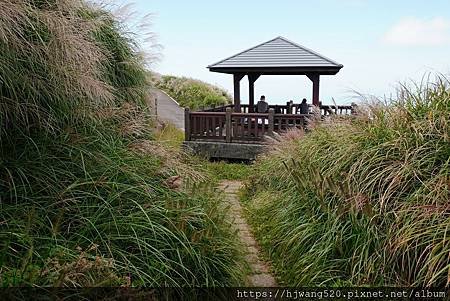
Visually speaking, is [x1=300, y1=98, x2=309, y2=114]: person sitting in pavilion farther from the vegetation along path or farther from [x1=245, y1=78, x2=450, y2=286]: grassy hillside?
[x1=245, y1=78, x2=450, y2=286]: grassy hillside

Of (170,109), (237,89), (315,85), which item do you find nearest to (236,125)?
(237,89)

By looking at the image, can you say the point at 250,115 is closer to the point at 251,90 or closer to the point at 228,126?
the point at 228,126

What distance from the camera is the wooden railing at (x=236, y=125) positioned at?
9.18m

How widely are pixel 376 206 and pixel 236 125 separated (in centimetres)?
649

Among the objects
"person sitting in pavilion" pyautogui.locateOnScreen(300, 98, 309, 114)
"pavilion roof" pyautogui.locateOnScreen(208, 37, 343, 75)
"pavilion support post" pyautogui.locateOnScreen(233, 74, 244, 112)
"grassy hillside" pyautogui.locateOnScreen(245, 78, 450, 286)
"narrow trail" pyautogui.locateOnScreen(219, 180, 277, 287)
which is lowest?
"narrow trail" pyautogui.locateOnScreen(219, 180, 277, 287)

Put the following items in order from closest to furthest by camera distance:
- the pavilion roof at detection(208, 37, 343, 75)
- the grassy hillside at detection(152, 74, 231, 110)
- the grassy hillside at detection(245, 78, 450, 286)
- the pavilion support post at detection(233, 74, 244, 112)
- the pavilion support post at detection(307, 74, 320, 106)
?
the grassy hillside at detection(245, 78, 450, 286) < the pavilion roof at detection(208, 37, 343, 75) < the pavilion support post at detection(307, 74, 320, 106) < the pavilion support post at detection(233, 74, 244, 112) < the grassy hillside at detection(152, 74, 231, 110)

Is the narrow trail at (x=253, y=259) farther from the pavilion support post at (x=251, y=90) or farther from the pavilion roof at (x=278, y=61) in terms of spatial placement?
the pavilion support post at (x=251, y=90)

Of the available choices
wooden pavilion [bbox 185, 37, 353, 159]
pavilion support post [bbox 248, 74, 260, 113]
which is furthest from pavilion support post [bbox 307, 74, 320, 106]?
pavilion support post [bbox 248, 74, 260, 113]

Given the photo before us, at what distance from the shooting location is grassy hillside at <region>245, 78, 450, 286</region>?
2611 mm

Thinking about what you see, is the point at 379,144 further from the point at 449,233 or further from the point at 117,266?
the point at 117,266

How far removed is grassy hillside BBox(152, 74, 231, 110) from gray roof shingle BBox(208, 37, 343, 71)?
889 centimetres

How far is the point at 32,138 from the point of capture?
3033 millimetres

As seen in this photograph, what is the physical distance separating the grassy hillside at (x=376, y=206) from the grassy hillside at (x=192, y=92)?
53.7 feet

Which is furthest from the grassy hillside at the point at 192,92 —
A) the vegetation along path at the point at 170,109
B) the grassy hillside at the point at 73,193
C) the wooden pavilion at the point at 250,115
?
the grassy hillside at the point at 73,193
